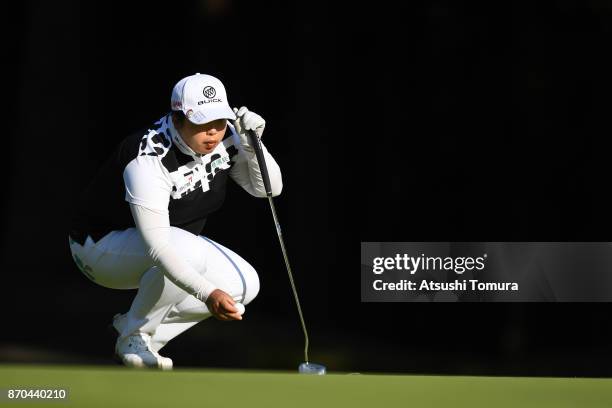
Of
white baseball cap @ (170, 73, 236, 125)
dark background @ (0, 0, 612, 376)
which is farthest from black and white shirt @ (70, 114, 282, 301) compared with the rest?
dark background @ (0, 0, 612, 376)

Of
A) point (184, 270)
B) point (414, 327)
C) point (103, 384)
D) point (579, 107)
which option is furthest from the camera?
point (414, 327)

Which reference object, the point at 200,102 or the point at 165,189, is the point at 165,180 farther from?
the point at 200,102

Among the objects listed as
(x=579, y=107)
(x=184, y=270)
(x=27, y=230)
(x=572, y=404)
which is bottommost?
(x=572, y=404)

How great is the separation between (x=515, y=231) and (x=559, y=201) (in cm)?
32

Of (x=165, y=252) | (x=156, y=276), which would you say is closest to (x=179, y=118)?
(x=165, y=252)

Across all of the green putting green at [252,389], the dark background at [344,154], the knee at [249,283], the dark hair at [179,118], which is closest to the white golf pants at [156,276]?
the knee at [249,283]

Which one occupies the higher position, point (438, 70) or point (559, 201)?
point (438, 70)

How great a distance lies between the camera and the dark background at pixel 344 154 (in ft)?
23.3

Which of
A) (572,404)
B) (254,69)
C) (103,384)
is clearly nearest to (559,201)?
(254,69)

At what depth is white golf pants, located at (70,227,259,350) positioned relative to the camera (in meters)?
4.62

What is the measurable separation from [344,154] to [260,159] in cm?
277

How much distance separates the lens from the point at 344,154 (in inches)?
290

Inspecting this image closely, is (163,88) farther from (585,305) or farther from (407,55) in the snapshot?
(585,305)

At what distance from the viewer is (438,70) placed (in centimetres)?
729
